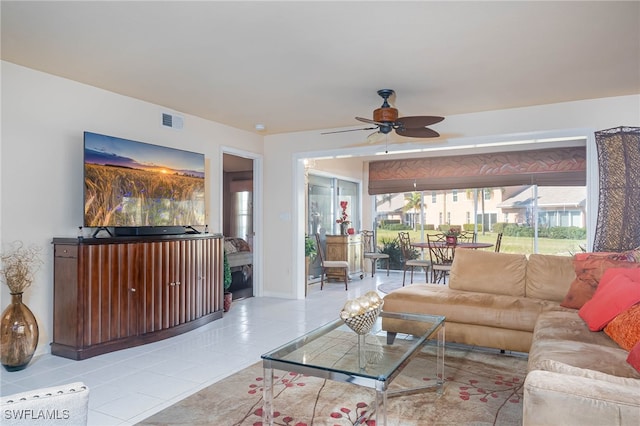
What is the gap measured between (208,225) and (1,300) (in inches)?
90.6

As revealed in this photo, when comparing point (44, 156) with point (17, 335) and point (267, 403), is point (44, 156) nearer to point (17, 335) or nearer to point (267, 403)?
point (17, 335)

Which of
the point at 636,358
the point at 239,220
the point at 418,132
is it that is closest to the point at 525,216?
the point at 418,132

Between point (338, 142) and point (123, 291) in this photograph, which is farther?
point (338, 142)

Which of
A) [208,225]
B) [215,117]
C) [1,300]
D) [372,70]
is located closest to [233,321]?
[208,225]

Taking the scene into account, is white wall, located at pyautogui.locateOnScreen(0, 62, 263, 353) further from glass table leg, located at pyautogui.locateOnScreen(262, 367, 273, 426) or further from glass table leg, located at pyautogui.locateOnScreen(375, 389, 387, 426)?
glass table leg, located at pyautogui.locateOnScreen(375, 389, 387, 426)

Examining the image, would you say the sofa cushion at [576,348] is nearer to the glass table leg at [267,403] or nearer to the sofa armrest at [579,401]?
the sofa armrest at [579,401]

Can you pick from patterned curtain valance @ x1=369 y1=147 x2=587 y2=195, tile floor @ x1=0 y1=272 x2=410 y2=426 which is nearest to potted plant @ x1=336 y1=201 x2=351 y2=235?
patterned curtain valance @ x1=369 y1=147 x2=587 y2=195

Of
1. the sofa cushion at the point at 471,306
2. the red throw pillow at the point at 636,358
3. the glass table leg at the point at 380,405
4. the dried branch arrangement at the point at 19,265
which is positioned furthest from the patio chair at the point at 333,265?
the red throw pillow at the point at 636,358

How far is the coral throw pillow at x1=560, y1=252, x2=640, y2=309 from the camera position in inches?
120

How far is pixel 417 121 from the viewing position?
3779 mm

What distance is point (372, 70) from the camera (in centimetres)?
348

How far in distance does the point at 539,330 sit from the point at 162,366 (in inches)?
110

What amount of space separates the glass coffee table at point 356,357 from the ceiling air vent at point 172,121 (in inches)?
125

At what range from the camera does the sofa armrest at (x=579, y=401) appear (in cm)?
122
